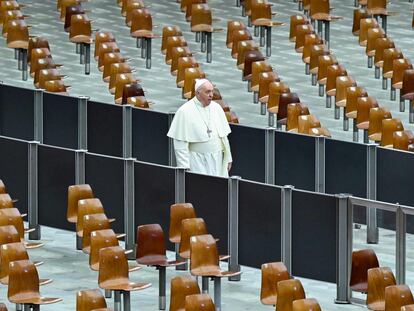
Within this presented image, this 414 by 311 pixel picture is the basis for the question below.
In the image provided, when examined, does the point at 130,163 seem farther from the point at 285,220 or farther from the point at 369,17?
the point at 369,17

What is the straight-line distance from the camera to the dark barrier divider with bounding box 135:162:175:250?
1441 cm

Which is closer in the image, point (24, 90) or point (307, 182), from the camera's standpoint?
point (307, 182)

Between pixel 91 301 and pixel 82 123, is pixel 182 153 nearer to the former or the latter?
pixel 82 123

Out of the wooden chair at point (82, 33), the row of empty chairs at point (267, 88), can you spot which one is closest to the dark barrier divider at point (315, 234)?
the row of empty chairs at point (267, 88)

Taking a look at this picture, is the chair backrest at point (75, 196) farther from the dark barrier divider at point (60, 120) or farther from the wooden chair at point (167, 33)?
the wooden chair at point (167, 33)

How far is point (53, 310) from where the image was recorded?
13258 mm

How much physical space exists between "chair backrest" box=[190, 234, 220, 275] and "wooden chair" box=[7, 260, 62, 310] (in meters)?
1.14

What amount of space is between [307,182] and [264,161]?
49 centimetres

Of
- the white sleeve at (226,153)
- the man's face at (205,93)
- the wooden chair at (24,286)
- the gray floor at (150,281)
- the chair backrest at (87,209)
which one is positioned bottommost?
the gray floor at (150,281)

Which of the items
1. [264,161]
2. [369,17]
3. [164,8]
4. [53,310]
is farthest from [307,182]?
[164,8]

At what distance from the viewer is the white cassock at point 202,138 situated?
14672 millimetres

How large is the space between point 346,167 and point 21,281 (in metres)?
3.66

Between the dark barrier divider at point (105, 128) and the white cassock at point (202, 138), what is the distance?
1.80m

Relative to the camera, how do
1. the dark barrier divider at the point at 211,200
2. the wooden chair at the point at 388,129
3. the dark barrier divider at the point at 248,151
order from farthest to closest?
the wooden chair at the point at 388,129 → the dark barrier divider at the point at 248,151 → the dark barrier divider at the point at 211,200
